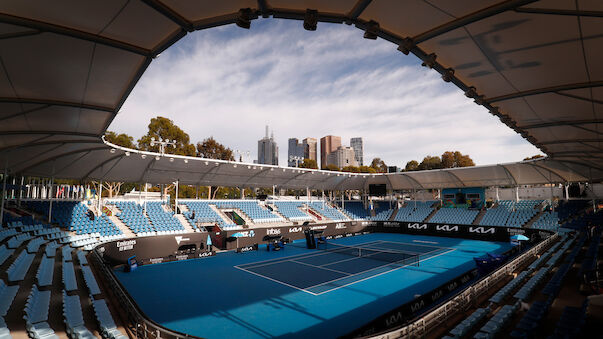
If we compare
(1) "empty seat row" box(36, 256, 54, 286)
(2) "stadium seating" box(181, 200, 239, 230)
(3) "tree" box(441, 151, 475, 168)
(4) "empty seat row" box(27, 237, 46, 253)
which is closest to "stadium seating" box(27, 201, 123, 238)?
(4) "empty seat row" box(27, 237, 46, 253)

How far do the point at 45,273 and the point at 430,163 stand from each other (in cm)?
8262

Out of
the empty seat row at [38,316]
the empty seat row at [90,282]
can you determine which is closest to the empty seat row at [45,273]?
the empty seat row at [38,316]

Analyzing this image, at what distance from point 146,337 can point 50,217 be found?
2247 cm

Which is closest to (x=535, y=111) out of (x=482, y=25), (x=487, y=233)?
(x=482, y=25)

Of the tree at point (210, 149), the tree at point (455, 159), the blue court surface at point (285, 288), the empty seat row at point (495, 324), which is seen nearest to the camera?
the empty seat row at point (495, 324)

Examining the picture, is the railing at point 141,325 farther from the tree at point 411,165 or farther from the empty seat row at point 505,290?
the tree at point 411,165

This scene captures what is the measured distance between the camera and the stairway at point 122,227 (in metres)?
25.3

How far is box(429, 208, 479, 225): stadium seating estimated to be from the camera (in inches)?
1542

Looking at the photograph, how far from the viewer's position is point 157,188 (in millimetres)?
73875

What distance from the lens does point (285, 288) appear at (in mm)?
16516

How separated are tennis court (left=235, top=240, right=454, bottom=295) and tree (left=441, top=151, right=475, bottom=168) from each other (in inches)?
2051

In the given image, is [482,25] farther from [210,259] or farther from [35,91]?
[210,259]

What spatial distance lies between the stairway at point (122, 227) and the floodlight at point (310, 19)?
25.6 metres

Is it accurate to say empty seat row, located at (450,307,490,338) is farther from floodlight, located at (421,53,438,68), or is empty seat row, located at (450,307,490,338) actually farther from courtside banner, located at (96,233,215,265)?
courtside banner, located at (96,233,215,265)
